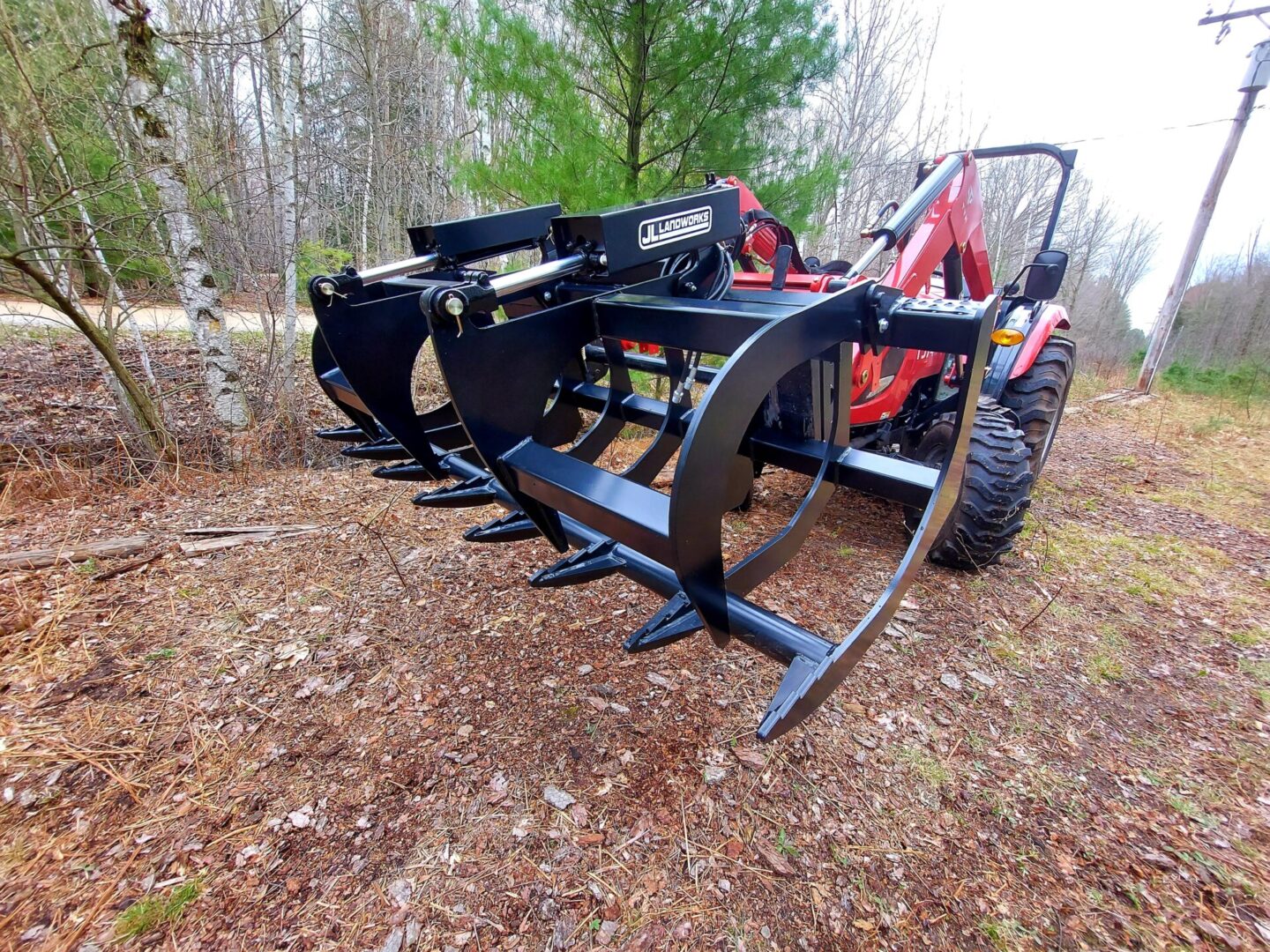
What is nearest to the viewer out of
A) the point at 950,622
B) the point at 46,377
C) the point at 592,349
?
the point at 592,349

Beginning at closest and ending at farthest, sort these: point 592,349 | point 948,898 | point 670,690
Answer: point 948,898 < point 670,690 < point 592,349

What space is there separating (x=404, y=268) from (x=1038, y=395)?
3.56 metres

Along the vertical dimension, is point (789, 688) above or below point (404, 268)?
below

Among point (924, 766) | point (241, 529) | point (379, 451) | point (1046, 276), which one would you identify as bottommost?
point (924, 766)

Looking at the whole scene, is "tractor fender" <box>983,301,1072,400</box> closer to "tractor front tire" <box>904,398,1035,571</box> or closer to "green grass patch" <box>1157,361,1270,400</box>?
"tractor front tire" <box>904,398,1035,571</box>

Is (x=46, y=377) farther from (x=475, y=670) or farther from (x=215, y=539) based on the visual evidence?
(x=475, y=670)

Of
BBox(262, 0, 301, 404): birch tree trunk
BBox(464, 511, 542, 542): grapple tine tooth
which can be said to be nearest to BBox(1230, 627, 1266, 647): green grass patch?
BBox(464, 511, 542, 542): grapple tine tooth

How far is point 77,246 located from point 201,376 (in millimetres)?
1427

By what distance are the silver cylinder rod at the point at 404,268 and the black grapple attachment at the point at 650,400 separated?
0.01 metres

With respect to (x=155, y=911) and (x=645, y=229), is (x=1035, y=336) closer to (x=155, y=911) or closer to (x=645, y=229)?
(x=645, y=229)

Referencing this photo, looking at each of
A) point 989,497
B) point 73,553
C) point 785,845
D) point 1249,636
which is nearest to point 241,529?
point 73,553

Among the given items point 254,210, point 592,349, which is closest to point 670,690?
point 592,349

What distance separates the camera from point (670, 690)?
6.75 feet

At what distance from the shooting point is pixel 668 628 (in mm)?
1369
